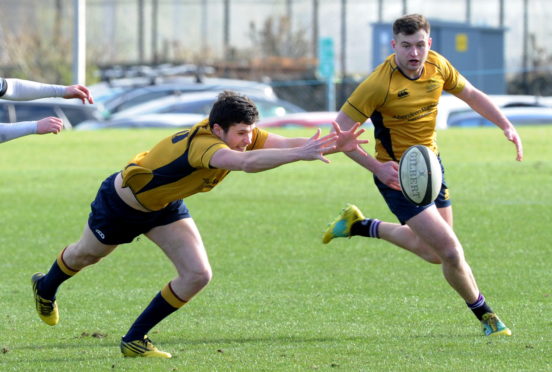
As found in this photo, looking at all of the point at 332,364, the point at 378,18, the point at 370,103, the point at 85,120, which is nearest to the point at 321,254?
the point at 370,103

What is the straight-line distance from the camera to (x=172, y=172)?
6691 millimetres

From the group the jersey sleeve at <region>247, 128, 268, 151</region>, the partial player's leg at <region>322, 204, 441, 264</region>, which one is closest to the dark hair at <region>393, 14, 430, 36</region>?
the jersey sleeve at <region>247, 128, 268, 151</region>

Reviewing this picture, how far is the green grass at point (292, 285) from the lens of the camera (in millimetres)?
6902

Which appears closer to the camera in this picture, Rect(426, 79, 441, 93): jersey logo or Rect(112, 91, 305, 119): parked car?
Rect(426, 79, 441, 93): jersey logo

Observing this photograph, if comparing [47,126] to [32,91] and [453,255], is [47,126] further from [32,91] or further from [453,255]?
[453,255]

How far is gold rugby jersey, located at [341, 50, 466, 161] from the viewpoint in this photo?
7492mm

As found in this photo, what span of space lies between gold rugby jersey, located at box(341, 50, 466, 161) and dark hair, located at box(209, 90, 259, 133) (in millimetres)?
1086

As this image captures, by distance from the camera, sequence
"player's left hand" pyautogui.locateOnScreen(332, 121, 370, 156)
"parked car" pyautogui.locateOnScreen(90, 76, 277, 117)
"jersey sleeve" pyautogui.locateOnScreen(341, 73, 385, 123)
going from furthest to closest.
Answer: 1. "parked car" pyautogui.locateOnScreen(90, 76, 277, 117)
2. "jersey sleeve" pyautogui.locateOnScreen(341, 73, 385, 123)
3. "player's left hand" pyautogui.locateOnScreen(332, 121, 370, 156)

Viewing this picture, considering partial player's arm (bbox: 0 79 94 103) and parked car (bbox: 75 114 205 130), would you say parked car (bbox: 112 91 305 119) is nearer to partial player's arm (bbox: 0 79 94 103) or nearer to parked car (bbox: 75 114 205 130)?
parked car (bbox: 75 114 205 130)

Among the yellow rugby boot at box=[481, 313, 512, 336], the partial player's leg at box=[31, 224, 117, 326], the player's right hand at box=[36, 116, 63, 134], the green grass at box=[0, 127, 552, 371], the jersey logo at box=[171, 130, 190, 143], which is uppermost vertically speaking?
the player's right hand at box=[36, 116, 63, 134]

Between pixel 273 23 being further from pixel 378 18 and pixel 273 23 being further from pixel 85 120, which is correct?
pixel 85 120

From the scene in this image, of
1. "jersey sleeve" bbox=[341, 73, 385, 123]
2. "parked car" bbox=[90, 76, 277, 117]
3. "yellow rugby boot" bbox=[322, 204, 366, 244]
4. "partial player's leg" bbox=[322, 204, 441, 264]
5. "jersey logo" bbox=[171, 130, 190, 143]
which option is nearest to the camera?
"jersey logo" bbox=[171, 130, 190, 143]

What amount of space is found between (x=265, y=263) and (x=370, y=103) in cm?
343

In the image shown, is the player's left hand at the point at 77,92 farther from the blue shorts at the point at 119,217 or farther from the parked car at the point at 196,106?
the parked car at the point at 196,106
